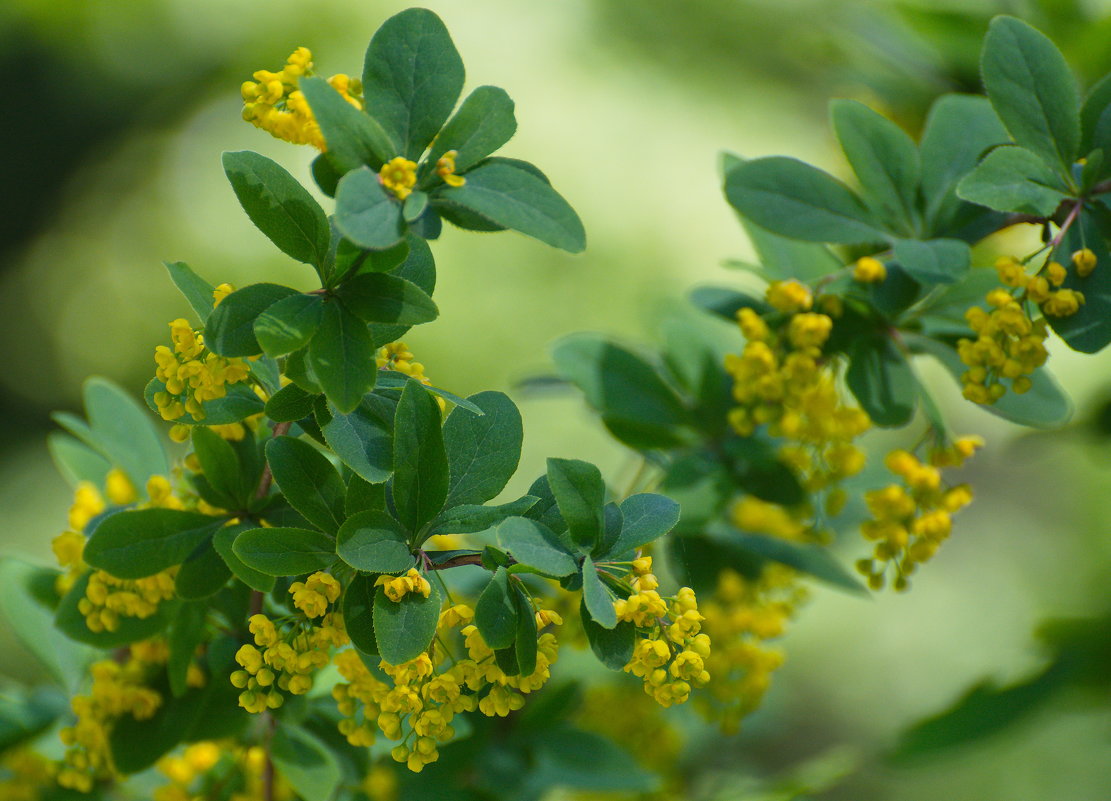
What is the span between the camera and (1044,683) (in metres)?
0.73

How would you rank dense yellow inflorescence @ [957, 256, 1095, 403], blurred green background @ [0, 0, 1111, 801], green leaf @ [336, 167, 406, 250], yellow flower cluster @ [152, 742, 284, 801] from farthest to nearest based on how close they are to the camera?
1. blurred green background @ [0, 0, 1111, 801]
2. yellow flower cluster @ [152, 742, 284, 801]
3. dense yellow inflorescence @ [957, 256, 1095, 403]
4. green leaf @ [336, 167, 406, 250]

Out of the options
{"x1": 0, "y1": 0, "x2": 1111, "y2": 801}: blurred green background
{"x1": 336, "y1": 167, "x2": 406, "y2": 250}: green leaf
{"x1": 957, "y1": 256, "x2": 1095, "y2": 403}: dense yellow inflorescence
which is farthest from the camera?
{"x1": 0, "y1": 0, "x2": 1111, "y2": 801}: blurred green background

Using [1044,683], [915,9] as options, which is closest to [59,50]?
[915,9]

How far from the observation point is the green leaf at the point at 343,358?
34cm

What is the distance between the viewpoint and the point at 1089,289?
44 cm

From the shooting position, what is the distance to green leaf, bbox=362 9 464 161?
0.38 m

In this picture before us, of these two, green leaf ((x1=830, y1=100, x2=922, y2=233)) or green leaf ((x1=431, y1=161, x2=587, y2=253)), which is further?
green leaf ((x1=830, y1=100, x2=922, y2=233))

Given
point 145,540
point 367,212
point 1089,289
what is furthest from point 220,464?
point 1089,289

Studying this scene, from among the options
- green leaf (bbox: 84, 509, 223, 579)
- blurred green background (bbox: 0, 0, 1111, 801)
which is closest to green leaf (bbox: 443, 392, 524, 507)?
green leaf (bbox: 84, 509, 223, 579)

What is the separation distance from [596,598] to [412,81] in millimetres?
199

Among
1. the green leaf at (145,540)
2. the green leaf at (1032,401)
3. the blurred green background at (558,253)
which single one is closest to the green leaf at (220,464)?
the green leaf at (145,540)

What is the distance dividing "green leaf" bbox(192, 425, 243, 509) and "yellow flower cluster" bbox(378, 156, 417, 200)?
0.43ft

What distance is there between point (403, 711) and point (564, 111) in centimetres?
153

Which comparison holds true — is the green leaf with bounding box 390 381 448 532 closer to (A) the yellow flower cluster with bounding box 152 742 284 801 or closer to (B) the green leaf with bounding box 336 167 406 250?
(B) the green leaf with bounding box 336 167 406 250
